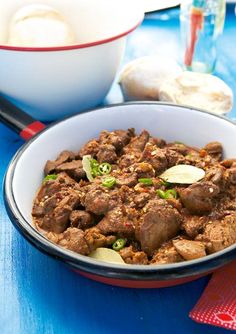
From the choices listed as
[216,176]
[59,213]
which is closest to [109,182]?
[59,213]

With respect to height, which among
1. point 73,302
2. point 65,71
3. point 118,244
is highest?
point 65,71

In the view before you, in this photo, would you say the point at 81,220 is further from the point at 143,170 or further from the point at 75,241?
the point at 143,170

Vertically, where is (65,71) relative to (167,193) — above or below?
above

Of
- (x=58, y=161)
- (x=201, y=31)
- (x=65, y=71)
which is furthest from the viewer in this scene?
(x=201, y=31)

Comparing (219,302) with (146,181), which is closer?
(219,302)

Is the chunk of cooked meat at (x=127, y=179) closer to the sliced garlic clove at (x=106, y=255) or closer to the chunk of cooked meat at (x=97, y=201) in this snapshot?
the chunk of cooked meat at (x=97, y=201)

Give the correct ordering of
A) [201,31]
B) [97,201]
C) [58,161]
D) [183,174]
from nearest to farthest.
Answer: [97,201]
[183,174]
[58,161]
[201,31]

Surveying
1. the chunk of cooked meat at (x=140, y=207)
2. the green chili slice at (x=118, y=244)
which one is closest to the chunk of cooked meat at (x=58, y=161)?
the chunk of cooked meat at (x=140, y=207)

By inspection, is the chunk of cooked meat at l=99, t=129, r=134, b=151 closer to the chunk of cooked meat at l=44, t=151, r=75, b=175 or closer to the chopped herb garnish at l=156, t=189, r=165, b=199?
the chunk of cooked meat at l=44, t=151, r=75, b=175
